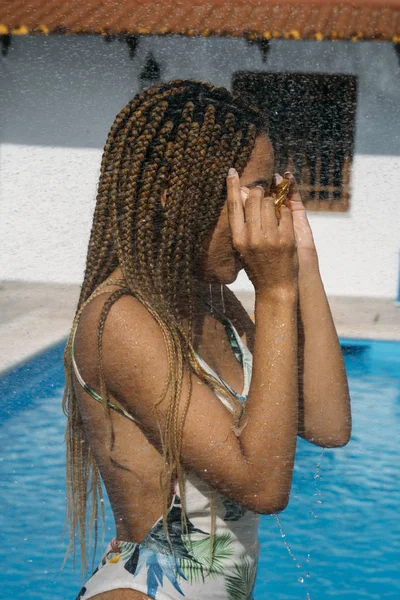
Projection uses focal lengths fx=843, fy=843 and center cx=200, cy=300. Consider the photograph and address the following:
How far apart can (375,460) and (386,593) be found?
154 centimetres

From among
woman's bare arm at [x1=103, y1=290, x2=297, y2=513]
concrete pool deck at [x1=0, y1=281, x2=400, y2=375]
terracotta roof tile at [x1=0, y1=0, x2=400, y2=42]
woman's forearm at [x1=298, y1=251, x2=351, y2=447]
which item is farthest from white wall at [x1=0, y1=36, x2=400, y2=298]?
woman's bare arm at [x1=103, y1=290, x2=297, y2=513]

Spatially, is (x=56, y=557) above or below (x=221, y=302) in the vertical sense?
below

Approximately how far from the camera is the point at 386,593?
3.41 metres

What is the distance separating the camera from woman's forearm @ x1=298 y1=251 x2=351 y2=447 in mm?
1619

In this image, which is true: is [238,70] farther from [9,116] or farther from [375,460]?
[375,460]

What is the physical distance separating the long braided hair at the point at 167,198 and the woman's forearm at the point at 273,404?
0.08 m

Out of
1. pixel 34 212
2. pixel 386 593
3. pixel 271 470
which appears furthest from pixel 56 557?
pixel 34 212

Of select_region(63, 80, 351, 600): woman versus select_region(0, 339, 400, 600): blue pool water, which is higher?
select_region(63, 80, 351, 600): woman

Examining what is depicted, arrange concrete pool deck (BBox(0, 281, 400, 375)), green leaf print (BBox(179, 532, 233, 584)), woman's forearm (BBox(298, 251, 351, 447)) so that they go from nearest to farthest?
green leaf print (BBox(179, 532, 233, 584)), woman's forearm (BBox(298, 251, 351, 447)), concrete pool deck (BBox(0, 281, 400, 375))

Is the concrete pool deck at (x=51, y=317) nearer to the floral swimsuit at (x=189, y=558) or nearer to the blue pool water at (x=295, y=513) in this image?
the blue pool water at (x=295, y=513)

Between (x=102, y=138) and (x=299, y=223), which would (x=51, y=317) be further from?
(x=299, y=223)

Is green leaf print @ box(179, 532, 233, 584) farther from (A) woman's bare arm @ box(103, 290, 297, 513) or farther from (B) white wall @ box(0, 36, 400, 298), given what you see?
(B) white wall @ box(0, 36, 400, 298)

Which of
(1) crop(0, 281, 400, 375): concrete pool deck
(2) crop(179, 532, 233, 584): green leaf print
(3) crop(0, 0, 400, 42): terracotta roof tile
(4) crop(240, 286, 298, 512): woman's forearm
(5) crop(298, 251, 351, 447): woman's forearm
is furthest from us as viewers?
(3) crop(0, 0, 400, 42): terracotta roof tile

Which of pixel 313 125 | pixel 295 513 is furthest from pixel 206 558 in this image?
pixel 313 125
